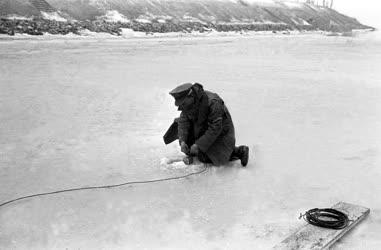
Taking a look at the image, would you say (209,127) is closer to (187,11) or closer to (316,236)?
(316,236)

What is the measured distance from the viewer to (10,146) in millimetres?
5852

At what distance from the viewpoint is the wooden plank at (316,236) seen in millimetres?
3279

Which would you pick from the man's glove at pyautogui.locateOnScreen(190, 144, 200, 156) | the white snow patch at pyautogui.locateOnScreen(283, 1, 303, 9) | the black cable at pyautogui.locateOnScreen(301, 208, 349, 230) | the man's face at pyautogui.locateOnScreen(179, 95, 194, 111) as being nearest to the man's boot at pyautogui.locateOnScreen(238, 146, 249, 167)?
the man's glove at pyautogui.locateOnScreen(190, 144, 200, 156)

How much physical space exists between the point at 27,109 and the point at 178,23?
96.7 ft

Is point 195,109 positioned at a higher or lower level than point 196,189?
higher

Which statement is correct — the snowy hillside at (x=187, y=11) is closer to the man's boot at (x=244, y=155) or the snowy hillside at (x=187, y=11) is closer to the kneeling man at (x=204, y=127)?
the kneeling man at (x=204, y=127)

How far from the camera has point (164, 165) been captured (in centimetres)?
525

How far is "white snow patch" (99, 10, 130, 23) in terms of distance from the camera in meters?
31.9

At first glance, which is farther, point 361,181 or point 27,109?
point 27,109

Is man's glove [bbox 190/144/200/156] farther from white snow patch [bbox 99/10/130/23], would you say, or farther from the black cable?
white snow patch [bbox 99/10/130/23]

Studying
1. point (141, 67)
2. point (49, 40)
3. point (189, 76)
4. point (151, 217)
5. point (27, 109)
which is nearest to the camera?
point (151, 217)

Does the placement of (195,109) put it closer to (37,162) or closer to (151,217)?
(151,217)

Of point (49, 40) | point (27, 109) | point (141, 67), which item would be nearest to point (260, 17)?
point (49, 40)

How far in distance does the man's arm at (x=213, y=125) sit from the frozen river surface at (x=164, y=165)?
0.38 metres
